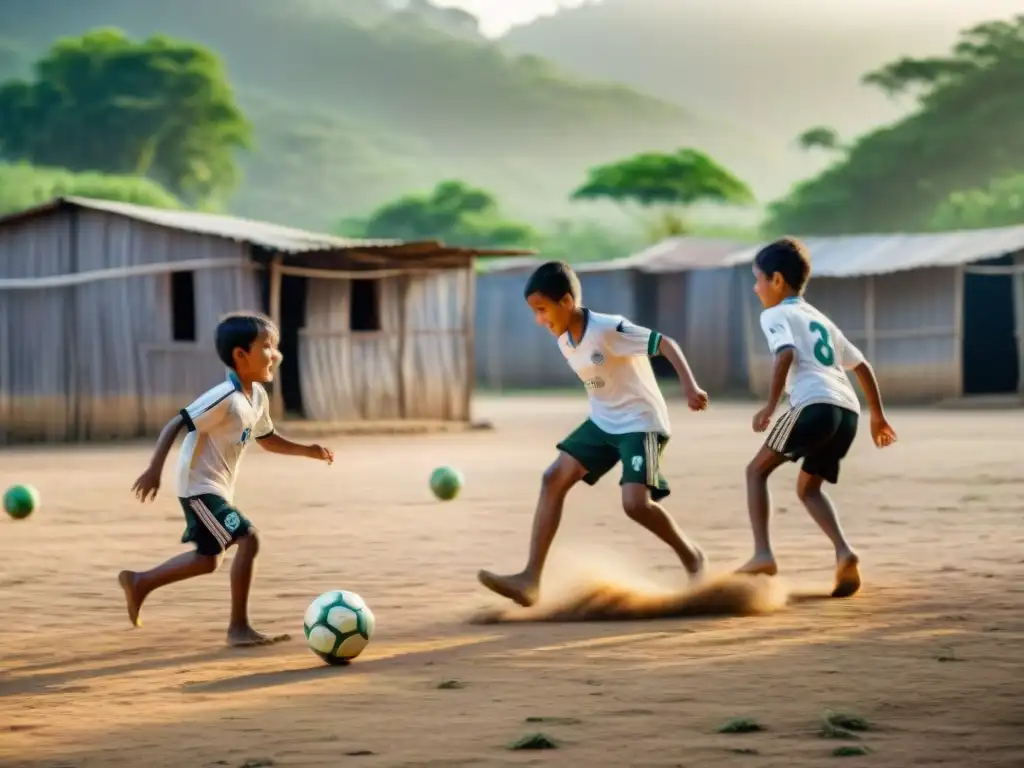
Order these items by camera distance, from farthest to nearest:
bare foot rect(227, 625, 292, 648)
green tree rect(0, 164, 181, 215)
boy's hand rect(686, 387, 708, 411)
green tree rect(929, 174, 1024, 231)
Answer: green tree rect(0, 164, 181, 215) → green tree rect(929, 174, 1024, 231) → boy's hand rect(686, 387, 708, 411) → bare foot rect(227, 625, 292, 648)

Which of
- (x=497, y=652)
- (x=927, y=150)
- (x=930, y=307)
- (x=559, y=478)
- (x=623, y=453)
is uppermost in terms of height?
(x=927, y=150)

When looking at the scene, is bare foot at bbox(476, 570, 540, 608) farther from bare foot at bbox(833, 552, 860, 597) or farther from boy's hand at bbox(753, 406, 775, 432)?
bare foot at bbox(833, 552, 860, 597)

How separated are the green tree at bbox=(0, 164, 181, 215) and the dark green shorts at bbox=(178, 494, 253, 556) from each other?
53064 mm

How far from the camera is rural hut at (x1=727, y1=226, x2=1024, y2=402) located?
27.8 m

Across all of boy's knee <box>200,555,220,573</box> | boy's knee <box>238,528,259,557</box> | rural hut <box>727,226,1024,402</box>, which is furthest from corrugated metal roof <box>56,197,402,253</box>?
boy's knee <box>238,528,259,557</box>

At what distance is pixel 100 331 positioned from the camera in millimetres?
20047

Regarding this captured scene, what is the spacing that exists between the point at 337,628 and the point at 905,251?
970 inches

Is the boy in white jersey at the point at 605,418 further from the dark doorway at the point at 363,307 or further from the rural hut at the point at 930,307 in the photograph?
the rural hut at the point at 930,307

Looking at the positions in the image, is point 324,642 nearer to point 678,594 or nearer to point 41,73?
point 678,594

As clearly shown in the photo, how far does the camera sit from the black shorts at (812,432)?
6797 millimetres

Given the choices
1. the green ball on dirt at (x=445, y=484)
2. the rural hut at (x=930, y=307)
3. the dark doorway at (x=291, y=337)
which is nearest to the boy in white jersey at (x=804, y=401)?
the green ball on dirt at (x=445, y=484)

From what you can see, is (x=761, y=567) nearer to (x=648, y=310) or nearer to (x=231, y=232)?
(x=231, y=232)

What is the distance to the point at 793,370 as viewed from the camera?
688 centimetres

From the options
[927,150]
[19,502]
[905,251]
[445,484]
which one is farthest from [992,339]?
[927,150]
